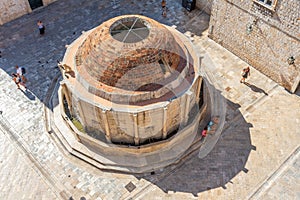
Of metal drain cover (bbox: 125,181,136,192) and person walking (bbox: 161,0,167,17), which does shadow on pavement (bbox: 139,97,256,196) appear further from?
person walking (bbox: 161,0,167,17)

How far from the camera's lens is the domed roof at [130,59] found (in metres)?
→ 14.8

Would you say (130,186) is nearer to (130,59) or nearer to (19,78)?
(130,59)

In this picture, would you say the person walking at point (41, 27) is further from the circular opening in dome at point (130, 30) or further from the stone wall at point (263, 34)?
the stone wall at point (263, 34)

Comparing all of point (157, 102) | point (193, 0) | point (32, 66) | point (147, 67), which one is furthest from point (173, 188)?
point (193, 0)

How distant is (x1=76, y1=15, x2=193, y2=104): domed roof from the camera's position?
14.8 m

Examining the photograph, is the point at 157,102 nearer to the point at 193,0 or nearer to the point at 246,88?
the point at 246,88

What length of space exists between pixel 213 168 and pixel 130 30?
27.1 feet

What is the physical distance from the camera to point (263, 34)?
1944 cm

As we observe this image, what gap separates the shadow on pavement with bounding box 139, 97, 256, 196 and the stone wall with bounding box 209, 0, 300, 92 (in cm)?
471

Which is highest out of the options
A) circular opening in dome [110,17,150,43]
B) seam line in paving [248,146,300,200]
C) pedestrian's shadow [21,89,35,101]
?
circular opening in dome [110,17,150,43]

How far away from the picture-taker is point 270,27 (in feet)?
61.5

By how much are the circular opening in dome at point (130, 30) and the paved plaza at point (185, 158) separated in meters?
6.77

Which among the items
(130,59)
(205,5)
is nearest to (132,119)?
(130,59)

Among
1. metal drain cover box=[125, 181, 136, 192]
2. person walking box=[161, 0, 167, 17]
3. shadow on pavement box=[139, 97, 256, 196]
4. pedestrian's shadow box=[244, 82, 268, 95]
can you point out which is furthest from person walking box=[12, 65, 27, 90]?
pedestrian's shadow box=[244, 82, 268, 95]
